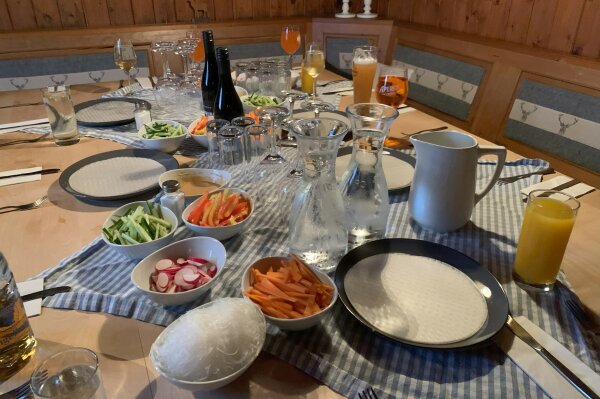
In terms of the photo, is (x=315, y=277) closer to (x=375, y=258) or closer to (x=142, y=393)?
(x=375, y=258)

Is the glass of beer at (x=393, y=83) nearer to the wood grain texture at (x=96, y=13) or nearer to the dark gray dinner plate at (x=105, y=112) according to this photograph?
the dark gray dinner plate at (x=105, y=112)

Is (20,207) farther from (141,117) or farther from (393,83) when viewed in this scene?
(393,83)

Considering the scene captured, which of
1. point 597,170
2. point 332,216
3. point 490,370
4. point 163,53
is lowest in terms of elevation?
point 597,170

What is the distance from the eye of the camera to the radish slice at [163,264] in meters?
0.78

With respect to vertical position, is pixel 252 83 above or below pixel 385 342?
above

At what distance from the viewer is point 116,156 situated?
51.6 inches

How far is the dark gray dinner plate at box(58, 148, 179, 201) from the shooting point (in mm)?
1095

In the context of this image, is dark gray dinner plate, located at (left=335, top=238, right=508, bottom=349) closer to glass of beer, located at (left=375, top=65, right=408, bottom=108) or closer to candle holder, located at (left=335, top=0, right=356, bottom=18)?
glass of beer, located at (left=375, top=65, right=408, bottom=108)

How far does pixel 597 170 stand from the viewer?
1.62 m

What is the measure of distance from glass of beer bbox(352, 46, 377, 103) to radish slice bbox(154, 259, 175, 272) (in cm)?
108

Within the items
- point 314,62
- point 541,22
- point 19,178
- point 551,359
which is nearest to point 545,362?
point 551,359

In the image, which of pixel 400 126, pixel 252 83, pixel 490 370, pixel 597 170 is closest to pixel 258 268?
pixel 490 370

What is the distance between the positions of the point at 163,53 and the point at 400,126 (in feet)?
3.46

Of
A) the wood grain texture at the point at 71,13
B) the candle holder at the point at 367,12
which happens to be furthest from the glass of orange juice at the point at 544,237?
the wood grain texture at the point at 71,13
